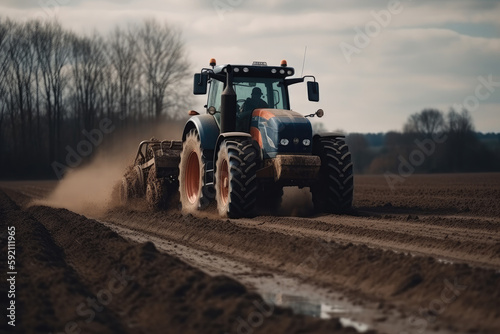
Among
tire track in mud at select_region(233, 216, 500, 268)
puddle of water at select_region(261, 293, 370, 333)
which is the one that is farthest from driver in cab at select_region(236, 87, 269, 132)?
puddle of water at select_region(261, 293, 370, 333)

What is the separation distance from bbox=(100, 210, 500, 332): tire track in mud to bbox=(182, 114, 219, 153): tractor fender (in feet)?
8.71

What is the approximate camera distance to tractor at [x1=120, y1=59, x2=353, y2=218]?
1305 cm

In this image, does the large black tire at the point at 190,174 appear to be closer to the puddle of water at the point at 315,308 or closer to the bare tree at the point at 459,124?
the puddle of water at the point at 315,308

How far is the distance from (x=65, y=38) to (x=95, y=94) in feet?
19.5

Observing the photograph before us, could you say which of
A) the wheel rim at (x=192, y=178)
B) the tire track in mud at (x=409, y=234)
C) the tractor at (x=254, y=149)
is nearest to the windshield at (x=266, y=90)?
the tractor at (x=254, y=149)

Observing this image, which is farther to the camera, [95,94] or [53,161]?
[95,94]

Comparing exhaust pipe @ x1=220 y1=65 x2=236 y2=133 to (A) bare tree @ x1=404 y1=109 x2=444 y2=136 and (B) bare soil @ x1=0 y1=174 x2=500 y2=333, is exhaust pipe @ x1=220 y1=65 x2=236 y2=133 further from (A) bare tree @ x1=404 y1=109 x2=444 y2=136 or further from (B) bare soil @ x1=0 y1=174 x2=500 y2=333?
(A) bare tree @ x1=404 y1=109 x2=444 y2=136

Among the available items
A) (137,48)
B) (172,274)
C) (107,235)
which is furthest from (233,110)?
(137,48)

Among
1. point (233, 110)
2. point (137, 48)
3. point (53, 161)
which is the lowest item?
point (53, 161)

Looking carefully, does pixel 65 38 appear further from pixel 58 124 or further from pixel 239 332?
pixel 239 332

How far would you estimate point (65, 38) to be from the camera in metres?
59.8

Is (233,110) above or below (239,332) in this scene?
above

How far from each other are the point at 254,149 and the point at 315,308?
271 inches

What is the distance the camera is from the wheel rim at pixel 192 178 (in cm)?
1561
